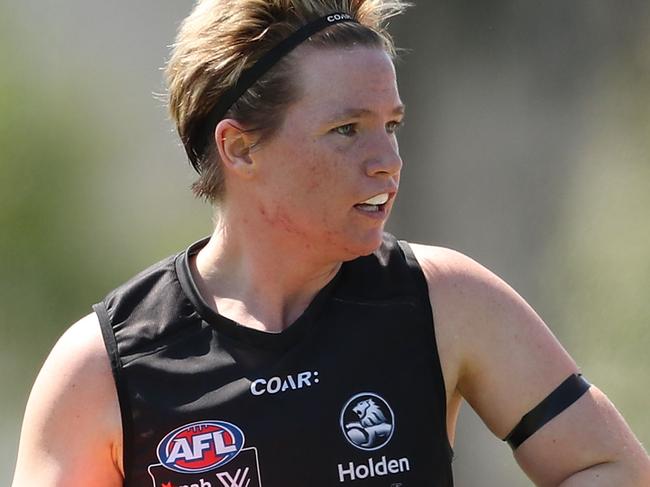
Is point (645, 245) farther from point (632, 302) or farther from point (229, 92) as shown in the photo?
point (229, 92)

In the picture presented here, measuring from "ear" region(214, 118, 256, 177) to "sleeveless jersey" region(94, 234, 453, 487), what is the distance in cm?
25

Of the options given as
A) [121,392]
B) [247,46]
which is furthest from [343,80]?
[121,392]

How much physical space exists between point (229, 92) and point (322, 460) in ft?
2.28

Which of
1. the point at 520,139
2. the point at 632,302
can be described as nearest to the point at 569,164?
the point at 520,139

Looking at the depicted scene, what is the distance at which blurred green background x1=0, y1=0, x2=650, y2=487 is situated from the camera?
3.46 metres

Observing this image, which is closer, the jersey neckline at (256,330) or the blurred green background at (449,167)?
the jersey neckline at (256,330)

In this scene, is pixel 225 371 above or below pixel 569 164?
below

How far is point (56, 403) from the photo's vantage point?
203 centimetres

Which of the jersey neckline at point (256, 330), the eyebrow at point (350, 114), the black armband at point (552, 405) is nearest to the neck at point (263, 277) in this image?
the jersey neckline at point (256, 330)

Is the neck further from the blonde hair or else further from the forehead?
the forehead

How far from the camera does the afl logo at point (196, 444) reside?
2018 millimetres

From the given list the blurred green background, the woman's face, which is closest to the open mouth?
the woman's face

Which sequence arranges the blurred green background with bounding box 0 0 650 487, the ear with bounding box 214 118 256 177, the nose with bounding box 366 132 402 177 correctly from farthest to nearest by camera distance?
the blurred green background with bounding box 0 0 650 487
the ear with bounding box 214 118 256 177
the nose with bounding box 366 132 402 177

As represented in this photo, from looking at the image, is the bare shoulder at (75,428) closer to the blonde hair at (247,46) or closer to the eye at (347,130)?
the blonde hair at (247,46)
